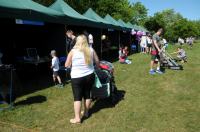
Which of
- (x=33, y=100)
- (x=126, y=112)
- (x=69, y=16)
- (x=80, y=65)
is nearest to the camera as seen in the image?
(x=80, y=65)

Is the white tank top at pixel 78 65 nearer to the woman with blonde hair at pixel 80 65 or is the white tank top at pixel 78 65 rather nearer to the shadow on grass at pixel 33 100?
the woman with blonde hair at pixel 80 65

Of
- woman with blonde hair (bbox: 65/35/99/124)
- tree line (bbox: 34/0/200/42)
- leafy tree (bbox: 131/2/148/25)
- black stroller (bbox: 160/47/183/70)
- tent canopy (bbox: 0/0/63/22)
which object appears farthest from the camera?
leafy tree (bbox: 131/2/148/25)

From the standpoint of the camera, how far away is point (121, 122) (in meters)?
6.41

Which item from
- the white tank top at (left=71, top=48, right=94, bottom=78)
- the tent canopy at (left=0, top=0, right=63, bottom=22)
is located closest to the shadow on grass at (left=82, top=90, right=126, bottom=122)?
the white tank top at (left=71, top=48, right=94, bottom=78)

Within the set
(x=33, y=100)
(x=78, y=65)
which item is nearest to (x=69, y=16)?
(x=33, y=100)

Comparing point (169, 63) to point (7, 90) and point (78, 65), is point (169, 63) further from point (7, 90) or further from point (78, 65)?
point (78, 65)

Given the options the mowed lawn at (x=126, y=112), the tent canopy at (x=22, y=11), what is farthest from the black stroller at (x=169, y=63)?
the tent canopy at (x=22, y=11)

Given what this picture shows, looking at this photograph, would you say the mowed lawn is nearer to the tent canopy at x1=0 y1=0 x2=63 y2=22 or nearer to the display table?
the display table

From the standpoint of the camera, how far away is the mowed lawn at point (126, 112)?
20.1ft

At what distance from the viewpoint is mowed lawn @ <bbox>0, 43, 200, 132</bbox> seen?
6121 millimetres

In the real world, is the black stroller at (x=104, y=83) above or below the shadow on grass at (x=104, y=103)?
above

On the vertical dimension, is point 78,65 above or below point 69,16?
below

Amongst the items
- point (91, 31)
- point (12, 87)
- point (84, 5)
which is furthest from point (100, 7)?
point (12, 87)

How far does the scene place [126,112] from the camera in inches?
280
